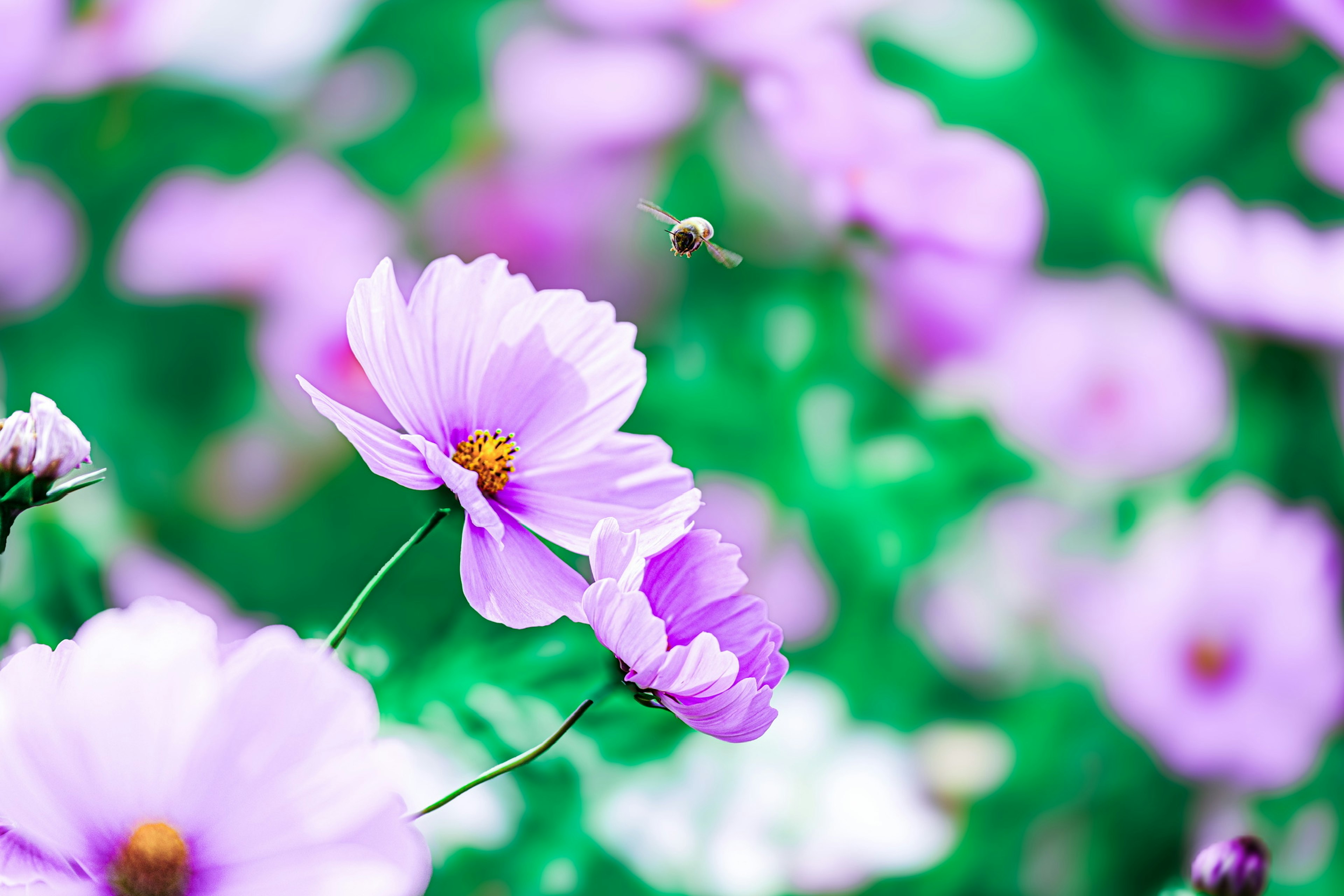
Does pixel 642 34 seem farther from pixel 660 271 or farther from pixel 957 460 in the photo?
pixel 957 460

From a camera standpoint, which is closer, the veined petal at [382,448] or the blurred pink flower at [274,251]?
the veined petal at [382,448]

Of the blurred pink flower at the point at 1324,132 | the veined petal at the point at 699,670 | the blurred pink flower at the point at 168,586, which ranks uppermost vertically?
the veined petal at the point at 699,670

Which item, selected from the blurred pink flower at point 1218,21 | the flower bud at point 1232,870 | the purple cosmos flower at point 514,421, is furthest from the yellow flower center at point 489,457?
the blurred pink flower at point 1218,21

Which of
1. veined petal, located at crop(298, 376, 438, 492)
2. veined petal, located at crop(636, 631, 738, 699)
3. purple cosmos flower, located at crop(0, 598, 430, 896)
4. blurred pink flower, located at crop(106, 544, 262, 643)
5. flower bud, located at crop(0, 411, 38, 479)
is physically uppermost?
veined petal, located at crop(298, 376, 438, 492)

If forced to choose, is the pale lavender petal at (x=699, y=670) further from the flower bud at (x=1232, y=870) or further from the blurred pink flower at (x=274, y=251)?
the blurred pink flower at (x=274, y=251)

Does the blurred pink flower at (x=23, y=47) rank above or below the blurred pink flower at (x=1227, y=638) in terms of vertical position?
above

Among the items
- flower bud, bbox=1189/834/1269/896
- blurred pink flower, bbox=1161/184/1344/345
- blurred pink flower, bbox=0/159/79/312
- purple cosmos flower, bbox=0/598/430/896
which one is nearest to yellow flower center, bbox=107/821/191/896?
purple cosmos flower, bbox=0/598/430/896

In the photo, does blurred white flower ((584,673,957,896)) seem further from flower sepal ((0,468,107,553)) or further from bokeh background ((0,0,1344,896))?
flower sepal ((0,468,107,553))
